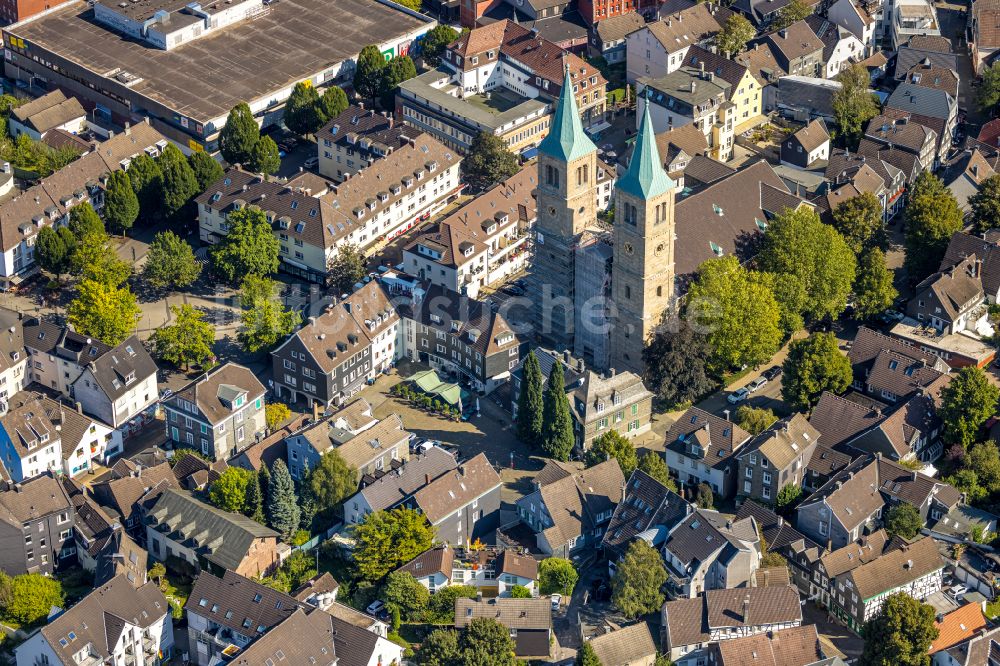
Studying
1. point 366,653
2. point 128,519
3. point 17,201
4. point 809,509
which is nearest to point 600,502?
point 809,509

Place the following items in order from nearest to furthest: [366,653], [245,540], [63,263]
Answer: [366,653] → [245,540] → [63,263]

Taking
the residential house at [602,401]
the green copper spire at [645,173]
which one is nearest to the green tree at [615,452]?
the residential house at [602,401]

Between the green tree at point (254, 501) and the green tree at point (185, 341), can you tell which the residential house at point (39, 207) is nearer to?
the green tree at point (185, 341)

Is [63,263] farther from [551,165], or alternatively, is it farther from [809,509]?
[809,509]

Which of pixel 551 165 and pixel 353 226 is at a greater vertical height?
pixel 551 165

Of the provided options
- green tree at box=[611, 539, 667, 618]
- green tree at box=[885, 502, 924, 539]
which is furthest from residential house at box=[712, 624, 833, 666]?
green tree at box=[885, 502, 924, 539]
